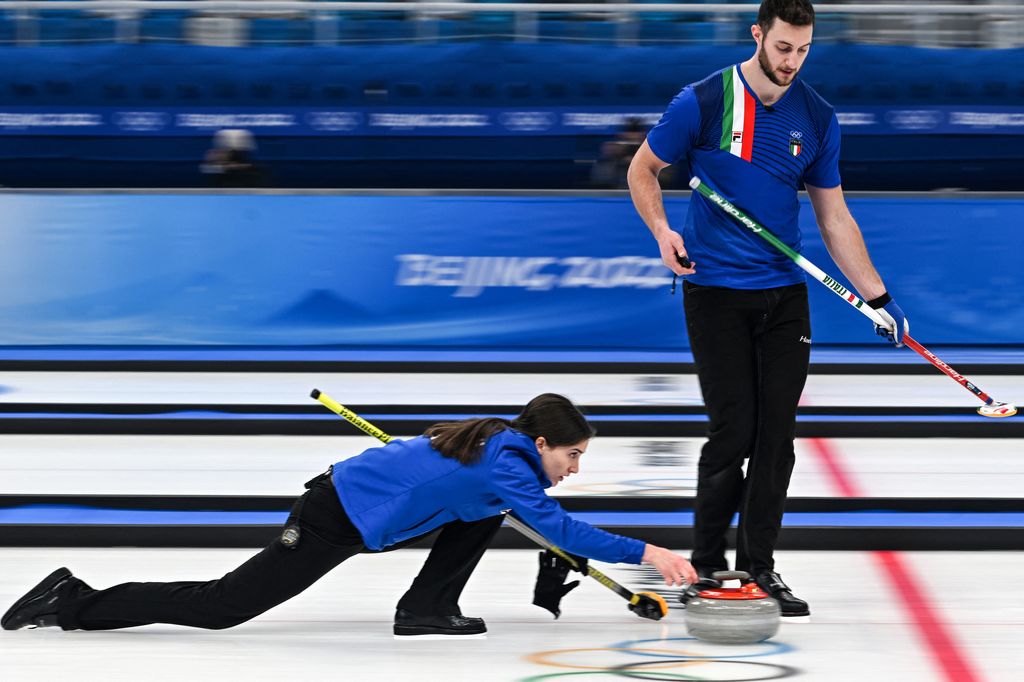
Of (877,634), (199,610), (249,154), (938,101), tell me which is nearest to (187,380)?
(249,154)

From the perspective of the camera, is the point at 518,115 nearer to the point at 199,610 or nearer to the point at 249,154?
the point at 249,154

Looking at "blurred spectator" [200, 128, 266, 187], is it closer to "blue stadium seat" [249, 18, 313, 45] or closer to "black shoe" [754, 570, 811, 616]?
"blue stadium seat" [249, 18, 313, 45]

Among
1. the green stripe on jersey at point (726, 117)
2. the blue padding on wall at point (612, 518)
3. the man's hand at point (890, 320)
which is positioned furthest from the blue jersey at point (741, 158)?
the blue padding on wall at point (612, 518)

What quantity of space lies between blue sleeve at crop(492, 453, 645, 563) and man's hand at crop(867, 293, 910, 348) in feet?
3.60

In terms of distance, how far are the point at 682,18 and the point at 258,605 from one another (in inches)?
401

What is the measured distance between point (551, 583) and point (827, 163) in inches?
56.6

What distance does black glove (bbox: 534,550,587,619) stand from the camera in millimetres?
3738

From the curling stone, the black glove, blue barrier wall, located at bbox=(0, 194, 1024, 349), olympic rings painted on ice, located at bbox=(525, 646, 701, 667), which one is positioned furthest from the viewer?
blue barrier wall, located at bbox=(0, 194, 1024, 349)

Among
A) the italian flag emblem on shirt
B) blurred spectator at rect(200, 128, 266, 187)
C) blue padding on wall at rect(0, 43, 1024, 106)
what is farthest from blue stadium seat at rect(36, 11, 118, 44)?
the italian flag emblem on shirt

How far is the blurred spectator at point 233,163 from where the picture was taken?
11688 millimetres

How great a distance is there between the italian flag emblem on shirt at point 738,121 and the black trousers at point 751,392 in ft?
1.29

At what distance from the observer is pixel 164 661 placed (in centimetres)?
343

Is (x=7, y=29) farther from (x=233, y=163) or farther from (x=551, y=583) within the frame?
(x=551, y=583)

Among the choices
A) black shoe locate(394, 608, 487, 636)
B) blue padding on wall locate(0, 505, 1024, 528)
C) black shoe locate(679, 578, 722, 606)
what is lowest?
blue padding on wall locate(0, 505, 1024, 528)
